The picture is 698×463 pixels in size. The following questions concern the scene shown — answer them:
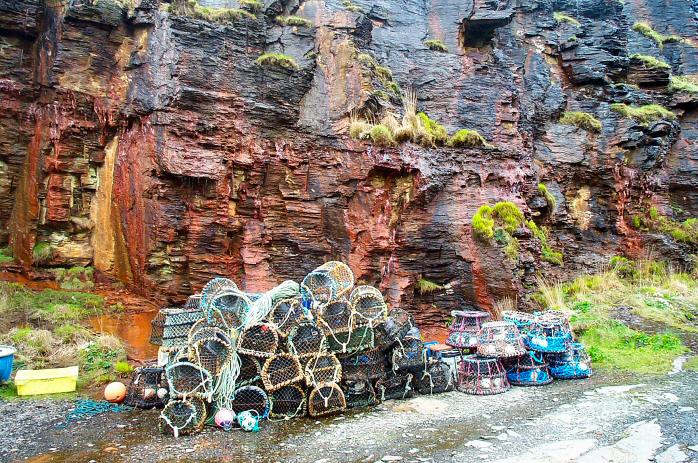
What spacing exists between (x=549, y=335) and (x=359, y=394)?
3.61m

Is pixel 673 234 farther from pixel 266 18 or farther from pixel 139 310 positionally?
pixel 139 310

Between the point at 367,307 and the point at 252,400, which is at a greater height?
the point at 367,307

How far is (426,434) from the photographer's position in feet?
21.2

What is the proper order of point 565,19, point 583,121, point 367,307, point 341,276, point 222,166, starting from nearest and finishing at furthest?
point 367,307 < point 341,276 < point 222,166 < point 583,121 < point 565,19

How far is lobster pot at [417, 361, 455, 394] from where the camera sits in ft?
26.9

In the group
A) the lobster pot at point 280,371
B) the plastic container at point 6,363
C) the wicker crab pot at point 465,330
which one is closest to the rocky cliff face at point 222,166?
the wicker crab pot at point 465,330

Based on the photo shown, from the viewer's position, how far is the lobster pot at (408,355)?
8.08 m

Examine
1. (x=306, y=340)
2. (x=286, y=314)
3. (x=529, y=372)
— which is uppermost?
(x=286, y=314)

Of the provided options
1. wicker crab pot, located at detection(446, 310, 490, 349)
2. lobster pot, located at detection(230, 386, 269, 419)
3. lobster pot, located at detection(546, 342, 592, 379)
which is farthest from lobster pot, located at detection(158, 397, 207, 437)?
lobster pot, located at detection(546, 342, 592, 379)

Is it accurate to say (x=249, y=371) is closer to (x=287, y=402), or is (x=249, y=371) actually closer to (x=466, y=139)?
(x=287, y=402)

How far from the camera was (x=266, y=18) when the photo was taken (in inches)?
567

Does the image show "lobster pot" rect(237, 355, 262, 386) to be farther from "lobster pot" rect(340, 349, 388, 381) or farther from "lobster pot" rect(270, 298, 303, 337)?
"lobster pot" rect(340, 349, 388, 381)

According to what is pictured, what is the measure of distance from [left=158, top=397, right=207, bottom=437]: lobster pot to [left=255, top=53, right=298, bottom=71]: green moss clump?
8872mm

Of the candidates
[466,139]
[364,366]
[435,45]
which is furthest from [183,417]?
[435,45]
